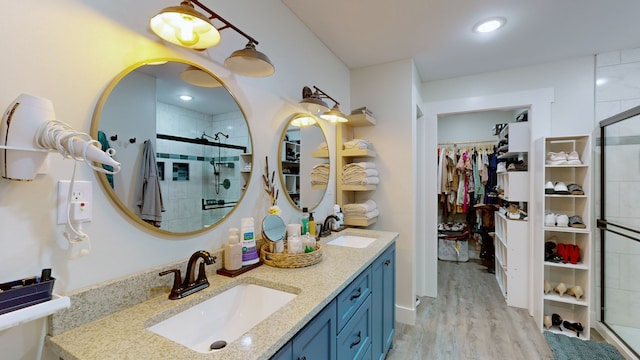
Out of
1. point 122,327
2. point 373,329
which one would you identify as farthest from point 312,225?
point 122,327

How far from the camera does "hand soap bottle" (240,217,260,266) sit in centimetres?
141

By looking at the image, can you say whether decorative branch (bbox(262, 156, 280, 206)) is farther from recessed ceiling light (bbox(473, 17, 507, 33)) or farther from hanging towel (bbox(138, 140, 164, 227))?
recessed ceiling light (bbox(473, 17, 507, 33))

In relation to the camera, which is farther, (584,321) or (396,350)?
(584,321)

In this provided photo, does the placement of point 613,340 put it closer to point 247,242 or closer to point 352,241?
point 352,241

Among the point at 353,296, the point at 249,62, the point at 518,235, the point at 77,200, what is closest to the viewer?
the point at 77,200

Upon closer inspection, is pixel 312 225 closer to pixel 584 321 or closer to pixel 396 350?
pixel 396 350

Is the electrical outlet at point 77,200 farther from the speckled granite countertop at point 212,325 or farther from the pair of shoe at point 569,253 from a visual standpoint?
the pair of shoe at point 569,253

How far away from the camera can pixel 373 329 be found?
1.77 meters

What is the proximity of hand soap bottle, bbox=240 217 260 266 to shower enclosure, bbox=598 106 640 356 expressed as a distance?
277 cm

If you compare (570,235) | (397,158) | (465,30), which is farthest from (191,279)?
(570,235)

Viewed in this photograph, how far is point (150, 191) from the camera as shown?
1.08 m

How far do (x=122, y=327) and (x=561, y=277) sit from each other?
140 inches

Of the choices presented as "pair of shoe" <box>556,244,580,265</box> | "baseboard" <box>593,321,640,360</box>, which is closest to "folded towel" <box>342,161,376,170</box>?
"pair of shoe" <box>556,244,580,265</box>

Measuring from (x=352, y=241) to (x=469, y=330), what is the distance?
1.38m
